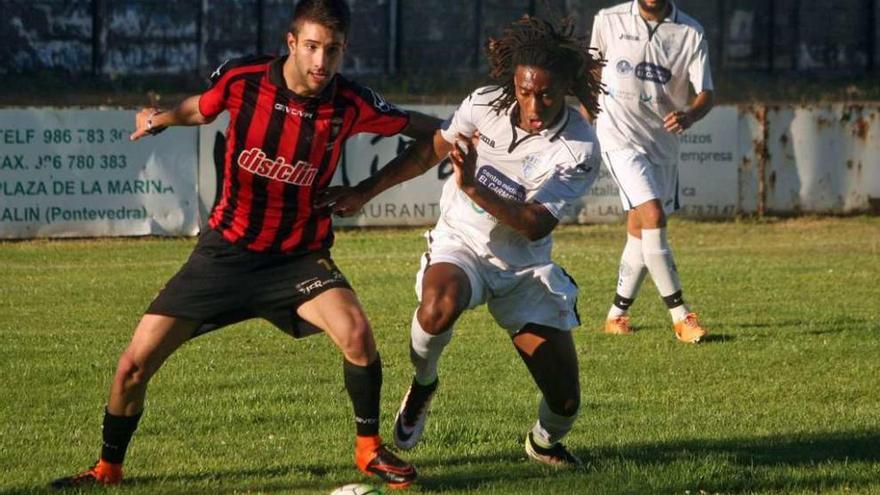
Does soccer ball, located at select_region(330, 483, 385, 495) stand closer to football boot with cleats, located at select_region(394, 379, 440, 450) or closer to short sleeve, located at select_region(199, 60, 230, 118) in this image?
football boot with cleats, located at select_region(394, 379, 440, 450)

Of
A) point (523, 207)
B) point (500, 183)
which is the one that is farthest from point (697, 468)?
point (500, 183)

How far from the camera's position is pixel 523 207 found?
6938 mm

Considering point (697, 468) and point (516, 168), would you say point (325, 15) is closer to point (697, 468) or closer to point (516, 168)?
point (516, 168)

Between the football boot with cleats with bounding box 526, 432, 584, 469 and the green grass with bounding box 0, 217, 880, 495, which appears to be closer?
the green grass with bounding box 0, 217, 880, 495

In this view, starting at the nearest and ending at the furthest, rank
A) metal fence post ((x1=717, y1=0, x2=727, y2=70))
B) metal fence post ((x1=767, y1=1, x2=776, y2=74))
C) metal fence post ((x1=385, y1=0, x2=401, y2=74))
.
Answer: metal fence post ((x1=385, y1=0, x2=401, y2=74)), metal fence post ((x1=717, y1=0, x2=727, y2=70)), metal fence post ((x1=767, y1=1, x2=776, y2=74))

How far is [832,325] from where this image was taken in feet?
39.3

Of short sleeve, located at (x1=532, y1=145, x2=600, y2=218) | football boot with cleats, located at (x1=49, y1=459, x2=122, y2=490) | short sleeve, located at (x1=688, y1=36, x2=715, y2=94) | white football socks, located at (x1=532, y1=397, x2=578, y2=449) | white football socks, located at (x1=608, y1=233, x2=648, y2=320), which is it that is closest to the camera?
football boot with cleats, located at (x1=49, y1=459, x2=122, y2=490)

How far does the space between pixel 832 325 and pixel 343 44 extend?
250 inches

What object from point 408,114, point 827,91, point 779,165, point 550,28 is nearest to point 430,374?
point 408,114

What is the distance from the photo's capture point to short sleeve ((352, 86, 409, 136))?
7.00 m

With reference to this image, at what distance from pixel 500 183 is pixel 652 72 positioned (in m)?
4.74

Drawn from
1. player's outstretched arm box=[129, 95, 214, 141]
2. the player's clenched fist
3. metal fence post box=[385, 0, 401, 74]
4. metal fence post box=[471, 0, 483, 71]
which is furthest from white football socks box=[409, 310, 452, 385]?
metal fence post box=[471, 0, 483, 71]

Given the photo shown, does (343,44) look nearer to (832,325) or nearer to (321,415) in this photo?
(321,415)

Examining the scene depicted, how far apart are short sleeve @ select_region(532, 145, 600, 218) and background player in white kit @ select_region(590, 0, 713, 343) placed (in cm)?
427
